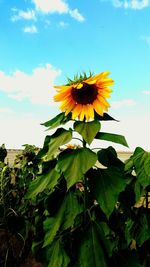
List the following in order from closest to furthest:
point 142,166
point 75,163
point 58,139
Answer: point 75,163 → point 58,139 → point 142,166

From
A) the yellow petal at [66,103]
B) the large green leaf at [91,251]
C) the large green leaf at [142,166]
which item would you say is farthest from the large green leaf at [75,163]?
the large green leaf at [142,166]

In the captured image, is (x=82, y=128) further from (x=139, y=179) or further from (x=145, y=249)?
(x=145, y=249)

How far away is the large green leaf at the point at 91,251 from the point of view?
6.14ft

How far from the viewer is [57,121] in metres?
1.95

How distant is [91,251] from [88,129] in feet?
2.03

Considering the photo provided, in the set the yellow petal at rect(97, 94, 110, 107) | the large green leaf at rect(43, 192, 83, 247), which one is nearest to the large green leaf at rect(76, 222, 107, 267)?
the large green leaf at rect(43, 192, 83, 247)

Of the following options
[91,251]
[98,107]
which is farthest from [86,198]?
[98,107]

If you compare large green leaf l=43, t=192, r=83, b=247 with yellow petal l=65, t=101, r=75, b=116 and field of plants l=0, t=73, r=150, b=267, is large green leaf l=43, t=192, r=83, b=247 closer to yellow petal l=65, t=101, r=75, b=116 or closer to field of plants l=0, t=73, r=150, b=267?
field of plants l=0, t=73, r=150, b=267

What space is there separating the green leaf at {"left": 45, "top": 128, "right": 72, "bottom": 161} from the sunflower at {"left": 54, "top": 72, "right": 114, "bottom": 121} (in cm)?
9

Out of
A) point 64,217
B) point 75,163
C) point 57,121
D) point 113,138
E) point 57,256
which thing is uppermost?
point 57,121

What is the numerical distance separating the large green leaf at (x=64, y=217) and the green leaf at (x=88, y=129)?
0.39 metres

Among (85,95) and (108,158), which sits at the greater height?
(85,95)

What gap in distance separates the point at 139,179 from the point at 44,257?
2.40 ft

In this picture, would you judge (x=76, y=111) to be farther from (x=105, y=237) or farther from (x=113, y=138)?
(x=105, y=237)
